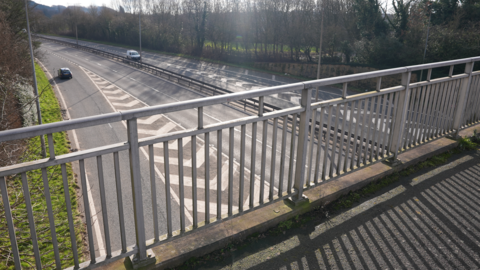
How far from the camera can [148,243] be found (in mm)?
2834

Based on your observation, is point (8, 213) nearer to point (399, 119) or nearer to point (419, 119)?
point (399, 119)

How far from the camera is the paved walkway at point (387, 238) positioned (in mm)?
2979

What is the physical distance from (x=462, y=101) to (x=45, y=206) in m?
9.69

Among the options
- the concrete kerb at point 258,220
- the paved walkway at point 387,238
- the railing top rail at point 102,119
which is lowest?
the paved walkway at point 387,238

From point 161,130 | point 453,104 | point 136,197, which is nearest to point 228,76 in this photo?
point 161,130

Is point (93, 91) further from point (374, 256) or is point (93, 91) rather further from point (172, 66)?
point (374, 256)

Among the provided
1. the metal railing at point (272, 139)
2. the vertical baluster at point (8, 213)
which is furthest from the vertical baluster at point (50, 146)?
the vertical baluster at point (8, 213)

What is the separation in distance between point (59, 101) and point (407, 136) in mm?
29297

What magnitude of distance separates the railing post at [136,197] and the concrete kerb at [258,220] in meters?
0.11

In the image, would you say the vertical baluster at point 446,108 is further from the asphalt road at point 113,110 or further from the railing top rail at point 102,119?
the asphalt road at point 113,110

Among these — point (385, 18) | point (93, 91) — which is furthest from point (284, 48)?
point (93, 91)

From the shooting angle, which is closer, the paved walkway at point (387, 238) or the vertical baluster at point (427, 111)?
the paved walkway at point (387, 238)

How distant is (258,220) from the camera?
3428mm

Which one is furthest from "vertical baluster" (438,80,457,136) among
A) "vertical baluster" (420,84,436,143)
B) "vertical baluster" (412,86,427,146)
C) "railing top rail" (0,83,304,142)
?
"railing top rail" (0,83,304,142)
